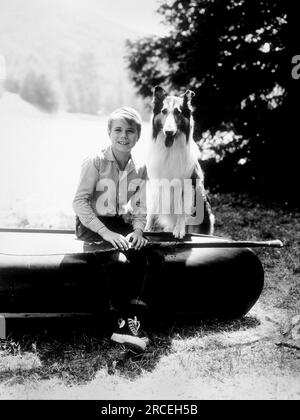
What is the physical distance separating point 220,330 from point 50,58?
2132 cm

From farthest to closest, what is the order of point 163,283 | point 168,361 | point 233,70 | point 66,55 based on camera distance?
1. point 66,55
2. point 233,70
3. point 163,283
4. point 168,361

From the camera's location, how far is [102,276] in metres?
3.38

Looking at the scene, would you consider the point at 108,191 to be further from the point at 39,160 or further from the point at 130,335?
the point at 39,160

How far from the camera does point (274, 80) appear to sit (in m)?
7.88

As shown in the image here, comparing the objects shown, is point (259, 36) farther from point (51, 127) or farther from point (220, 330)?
point (51, 127)

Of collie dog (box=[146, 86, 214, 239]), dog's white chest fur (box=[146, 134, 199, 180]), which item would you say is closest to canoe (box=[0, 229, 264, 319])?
collie dog (box=[146, 86, 214, 239])

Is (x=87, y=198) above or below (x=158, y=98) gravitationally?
below

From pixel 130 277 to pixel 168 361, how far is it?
69 cm

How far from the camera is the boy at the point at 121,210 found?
331cm

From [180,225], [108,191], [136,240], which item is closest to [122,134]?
[108,191]

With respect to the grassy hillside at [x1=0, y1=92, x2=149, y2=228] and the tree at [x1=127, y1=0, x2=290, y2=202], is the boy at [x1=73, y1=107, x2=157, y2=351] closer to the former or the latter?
the grassy hillside at [x1=0, y1=92, x2=149, y2=228]

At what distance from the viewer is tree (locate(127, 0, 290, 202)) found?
779 centimetres

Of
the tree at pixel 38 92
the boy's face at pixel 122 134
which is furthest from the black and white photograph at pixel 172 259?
the tree at pixel 38 92

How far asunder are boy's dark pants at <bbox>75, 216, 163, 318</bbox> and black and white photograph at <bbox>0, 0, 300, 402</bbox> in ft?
0.03
